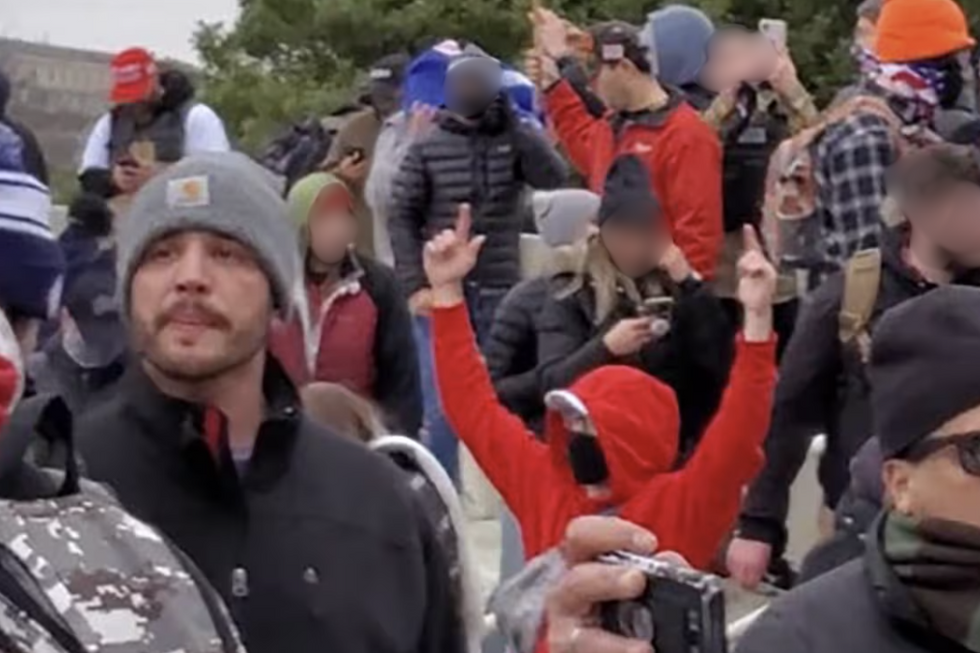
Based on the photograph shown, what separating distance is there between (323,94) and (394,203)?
12603 mm

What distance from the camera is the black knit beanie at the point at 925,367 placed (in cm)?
356

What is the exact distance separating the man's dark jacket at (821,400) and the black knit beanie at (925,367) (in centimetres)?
265

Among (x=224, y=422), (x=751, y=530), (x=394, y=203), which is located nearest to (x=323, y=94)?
(x=394, y=203)

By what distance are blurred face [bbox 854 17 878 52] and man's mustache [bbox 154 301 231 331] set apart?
4532mm

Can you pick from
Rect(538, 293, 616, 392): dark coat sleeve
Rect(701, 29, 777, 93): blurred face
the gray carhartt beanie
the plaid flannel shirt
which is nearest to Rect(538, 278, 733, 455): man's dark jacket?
Rect(538, 293, 616, 392): dark coat sleeve

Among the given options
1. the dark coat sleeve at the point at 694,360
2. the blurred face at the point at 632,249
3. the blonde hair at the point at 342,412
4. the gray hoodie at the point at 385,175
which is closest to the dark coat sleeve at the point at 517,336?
the blurred face at the point at 632,249

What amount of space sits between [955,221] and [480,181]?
3.88 meters

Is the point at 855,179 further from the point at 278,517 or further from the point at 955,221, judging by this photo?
the point at 278,517

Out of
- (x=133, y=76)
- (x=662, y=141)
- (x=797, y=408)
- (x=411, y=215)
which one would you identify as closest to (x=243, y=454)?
(x=797, y=408)

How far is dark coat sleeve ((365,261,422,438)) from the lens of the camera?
8133 millimetres

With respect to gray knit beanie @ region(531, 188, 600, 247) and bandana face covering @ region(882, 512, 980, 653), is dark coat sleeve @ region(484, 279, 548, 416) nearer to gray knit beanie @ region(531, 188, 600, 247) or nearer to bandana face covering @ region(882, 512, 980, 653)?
gray knit beanie @ region(531, 188, 600, 247)

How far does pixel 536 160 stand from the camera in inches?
391

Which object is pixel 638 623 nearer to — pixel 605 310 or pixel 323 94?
pixel 605 310

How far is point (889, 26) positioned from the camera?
25.4 ft
